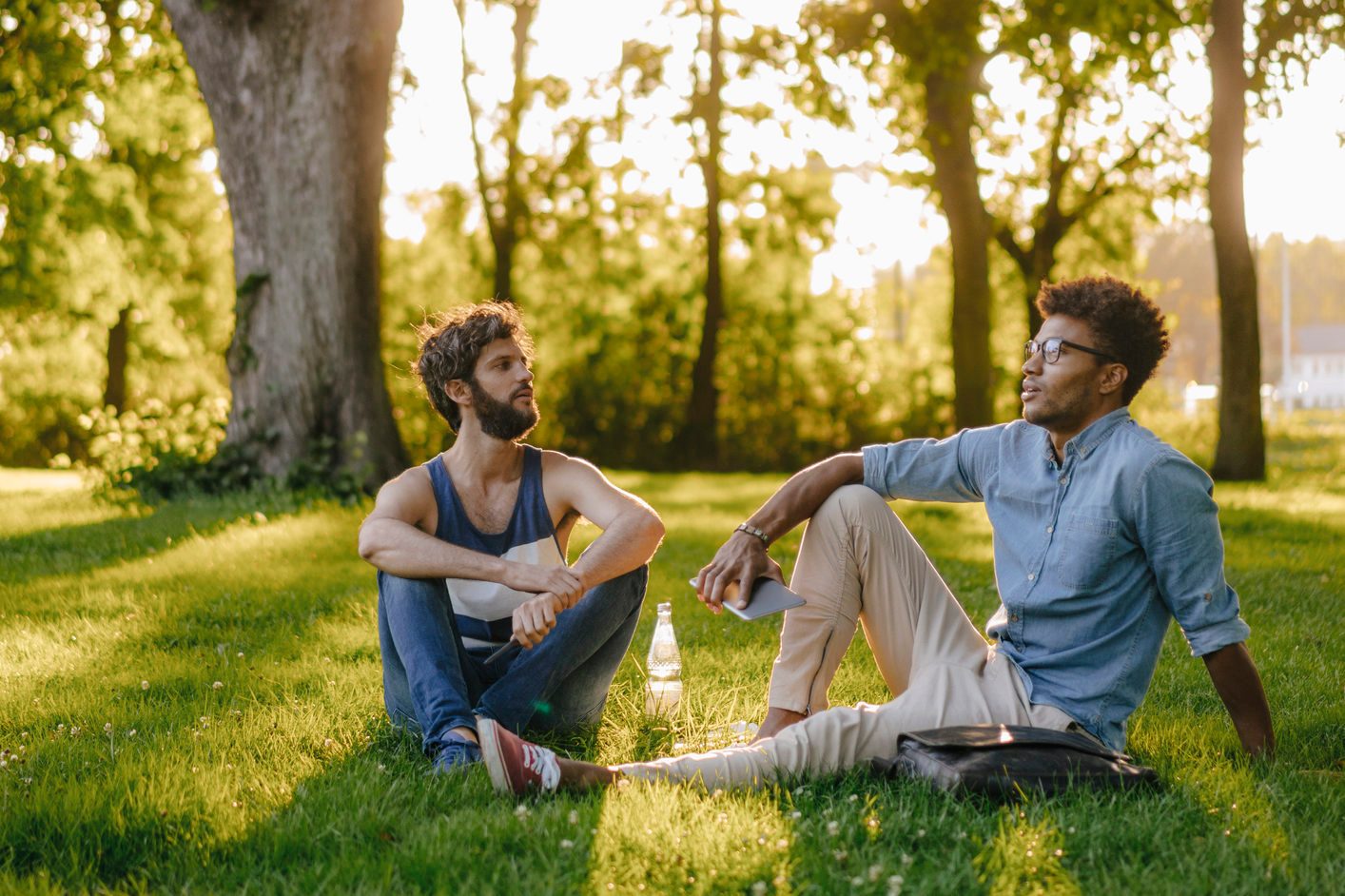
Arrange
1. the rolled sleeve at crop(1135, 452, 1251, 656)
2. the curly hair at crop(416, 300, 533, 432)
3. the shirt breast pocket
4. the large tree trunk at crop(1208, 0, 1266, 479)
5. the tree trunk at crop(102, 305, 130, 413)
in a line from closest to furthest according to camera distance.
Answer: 1. the rolled sleeve at crop(1135, 452, 1251, 656)
2. the shirt breast pocket
3. the curly hair at crop(416, 300, 533, 432)
4. the large tree trunk at crop(1208, 0, 1266, 479)
5. the tree trunk at crop(102, 305, 130, 413)

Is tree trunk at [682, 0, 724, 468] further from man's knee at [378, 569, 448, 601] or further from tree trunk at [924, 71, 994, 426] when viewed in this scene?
man's knee at [378, 569, 448, 601]

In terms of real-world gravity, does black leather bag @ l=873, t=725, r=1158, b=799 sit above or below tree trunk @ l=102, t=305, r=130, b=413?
below

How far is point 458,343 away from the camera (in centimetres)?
499

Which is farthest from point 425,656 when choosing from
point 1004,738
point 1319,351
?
point 1319,351

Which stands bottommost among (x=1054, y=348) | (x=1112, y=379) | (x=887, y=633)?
(x=887, y=633)

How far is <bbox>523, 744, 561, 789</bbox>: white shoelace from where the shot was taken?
3.88m

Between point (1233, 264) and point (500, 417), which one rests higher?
point (1233, 264)

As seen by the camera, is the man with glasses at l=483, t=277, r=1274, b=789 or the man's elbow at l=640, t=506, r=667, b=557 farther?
the man's elbow at l=640, t=506, r=667, b=557

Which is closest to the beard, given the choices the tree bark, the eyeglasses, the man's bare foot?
the man's bare foot

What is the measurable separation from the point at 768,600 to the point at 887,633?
0.52 m

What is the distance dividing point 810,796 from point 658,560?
5.97 m

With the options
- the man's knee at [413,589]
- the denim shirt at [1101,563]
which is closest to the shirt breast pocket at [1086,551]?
the denim shirt at [1101,563]

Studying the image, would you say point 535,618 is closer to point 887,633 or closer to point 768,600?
point 768,600

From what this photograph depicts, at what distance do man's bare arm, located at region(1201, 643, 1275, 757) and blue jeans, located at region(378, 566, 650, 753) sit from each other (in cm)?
200
